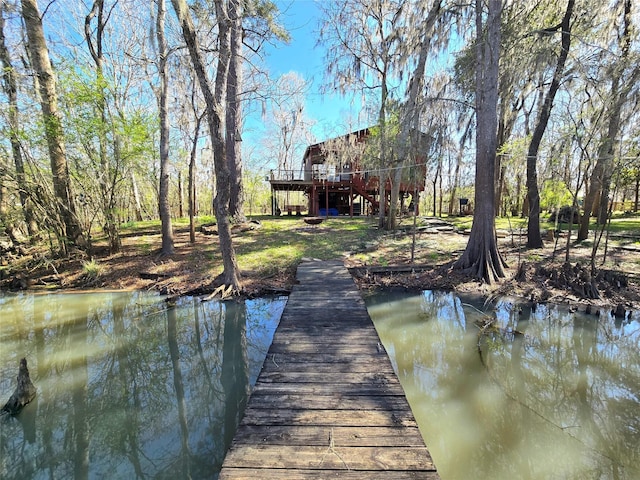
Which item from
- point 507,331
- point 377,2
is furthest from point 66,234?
point 377,2

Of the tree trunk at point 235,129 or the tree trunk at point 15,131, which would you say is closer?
the tree trunk at point 15,131

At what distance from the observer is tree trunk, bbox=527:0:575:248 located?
8.48 metres

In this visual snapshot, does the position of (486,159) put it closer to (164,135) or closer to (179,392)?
(179,392)

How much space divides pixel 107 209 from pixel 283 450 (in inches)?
376

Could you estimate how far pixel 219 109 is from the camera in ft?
20.1

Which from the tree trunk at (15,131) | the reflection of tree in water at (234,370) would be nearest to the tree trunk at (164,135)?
the tree trunk at (15,131)

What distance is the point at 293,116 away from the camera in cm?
2964

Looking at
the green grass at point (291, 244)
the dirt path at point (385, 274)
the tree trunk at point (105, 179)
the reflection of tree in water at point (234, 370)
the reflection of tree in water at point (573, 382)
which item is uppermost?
the tree trunk at point (105, 179)

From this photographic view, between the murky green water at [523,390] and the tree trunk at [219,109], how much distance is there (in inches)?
145

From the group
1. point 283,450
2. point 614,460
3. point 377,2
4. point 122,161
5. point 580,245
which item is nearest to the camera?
point 283,450

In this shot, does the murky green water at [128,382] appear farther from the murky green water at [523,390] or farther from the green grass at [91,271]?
the murky green water at [523,390]

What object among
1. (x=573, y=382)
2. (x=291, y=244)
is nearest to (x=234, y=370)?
(x=573, y=382)

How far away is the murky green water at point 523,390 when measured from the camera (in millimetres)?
2598

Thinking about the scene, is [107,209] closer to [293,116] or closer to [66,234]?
[66,234]
